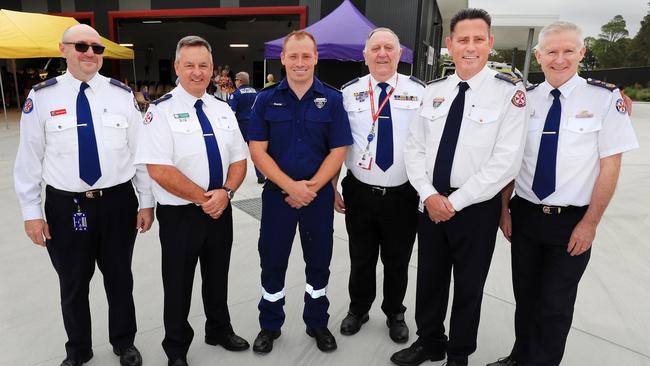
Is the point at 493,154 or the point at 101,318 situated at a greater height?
the point at 493,154

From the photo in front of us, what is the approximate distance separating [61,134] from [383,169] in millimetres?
1738

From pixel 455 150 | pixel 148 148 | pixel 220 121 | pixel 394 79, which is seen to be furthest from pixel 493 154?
pixel 148 148

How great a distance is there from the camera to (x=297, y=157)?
8.13ft

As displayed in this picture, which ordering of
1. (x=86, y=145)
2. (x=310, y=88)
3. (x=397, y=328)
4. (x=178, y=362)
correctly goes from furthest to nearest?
1. (x=397, y=328)
2. (x=310, y=88)
3. (x=178, y=362)
4. (x=86, y=145)

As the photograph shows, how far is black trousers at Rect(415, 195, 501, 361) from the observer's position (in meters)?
2.25

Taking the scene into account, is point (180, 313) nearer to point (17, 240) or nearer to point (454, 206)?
point (454, 206)

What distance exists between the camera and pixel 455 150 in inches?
87.5

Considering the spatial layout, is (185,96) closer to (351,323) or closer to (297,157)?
(297,157)

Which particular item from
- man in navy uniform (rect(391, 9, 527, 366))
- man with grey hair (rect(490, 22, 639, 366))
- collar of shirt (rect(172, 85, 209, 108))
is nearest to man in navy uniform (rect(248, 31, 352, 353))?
collar of shirt (rect(172, 85, 209, 108))

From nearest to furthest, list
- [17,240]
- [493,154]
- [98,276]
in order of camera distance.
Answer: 1. [493,154]
2. [98,276]
3. [17,240]

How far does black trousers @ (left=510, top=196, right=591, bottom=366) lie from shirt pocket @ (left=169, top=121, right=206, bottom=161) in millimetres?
1726

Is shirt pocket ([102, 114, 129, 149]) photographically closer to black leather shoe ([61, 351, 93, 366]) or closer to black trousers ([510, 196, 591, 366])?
black leather shoe ([61, 351, 93, 366])

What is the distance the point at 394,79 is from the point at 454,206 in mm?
958

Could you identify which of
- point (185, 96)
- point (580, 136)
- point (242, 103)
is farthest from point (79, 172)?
point (242, 103)
